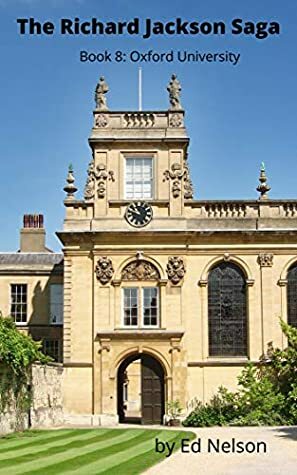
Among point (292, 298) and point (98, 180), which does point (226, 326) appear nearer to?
point (292, 298)

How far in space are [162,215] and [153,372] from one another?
5917 mm

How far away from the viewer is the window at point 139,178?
→ 31500 millimetres

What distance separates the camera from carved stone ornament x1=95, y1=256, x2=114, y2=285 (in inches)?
1204

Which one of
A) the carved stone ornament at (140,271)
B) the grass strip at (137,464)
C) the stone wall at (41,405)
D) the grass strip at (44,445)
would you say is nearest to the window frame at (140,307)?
the carved stone ornament at (140,271)

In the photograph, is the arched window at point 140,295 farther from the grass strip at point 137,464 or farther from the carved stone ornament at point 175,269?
the grass strip at point 137,464

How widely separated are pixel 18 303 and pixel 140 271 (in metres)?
7.19

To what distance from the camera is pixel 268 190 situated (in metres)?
31.9

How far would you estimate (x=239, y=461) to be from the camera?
1667 centimetres

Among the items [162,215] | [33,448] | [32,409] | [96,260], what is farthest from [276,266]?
[33,448]

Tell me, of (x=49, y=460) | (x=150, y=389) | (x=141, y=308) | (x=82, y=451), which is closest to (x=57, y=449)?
(x=82, y=451)

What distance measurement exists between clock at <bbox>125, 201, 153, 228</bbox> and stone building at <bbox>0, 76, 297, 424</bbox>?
0.04 metres

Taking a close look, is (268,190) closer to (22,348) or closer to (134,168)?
(134,168)

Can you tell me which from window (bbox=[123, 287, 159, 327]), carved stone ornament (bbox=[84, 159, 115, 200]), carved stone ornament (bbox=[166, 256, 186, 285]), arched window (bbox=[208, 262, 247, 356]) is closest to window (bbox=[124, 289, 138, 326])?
window (bbox=[123, 287, 159, 327])

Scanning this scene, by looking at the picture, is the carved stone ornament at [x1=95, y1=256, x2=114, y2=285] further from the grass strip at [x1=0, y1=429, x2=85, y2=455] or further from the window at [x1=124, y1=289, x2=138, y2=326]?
the grass strip at [x1=0, y1=429, x2=85, y2=455]
